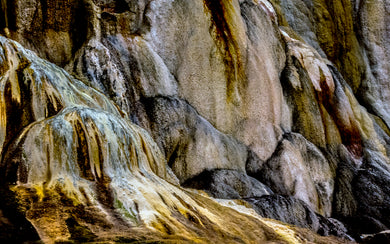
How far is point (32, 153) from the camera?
5.83 m

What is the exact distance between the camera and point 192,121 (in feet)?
36.1

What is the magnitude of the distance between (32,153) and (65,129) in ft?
1.74

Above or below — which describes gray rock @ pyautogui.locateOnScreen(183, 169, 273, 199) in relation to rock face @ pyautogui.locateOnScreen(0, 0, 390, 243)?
below

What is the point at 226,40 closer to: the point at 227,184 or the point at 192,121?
the point at 192,121

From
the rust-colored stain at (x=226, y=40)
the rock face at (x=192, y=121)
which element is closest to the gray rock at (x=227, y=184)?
the rock face at (x=192, y=121)

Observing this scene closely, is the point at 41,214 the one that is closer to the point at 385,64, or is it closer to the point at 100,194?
the point at 100,194

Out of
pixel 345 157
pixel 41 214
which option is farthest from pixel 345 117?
pixel 41 214

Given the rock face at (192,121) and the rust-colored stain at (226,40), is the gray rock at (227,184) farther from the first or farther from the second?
the rust-colored stain at (226,40)

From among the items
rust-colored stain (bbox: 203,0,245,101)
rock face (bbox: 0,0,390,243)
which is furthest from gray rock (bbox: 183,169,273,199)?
rust-colored stain (bbox: 203,0,245,101)

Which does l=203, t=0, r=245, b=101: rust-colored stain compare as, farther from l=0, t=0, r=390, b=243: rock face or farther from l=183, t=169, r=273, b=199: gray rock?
l=183, t=169, r=273, b=199: gray rock

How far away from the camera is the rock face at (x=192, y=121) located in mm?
5633

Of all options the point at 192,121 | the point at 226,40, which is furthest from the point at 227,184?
the point at 226,40

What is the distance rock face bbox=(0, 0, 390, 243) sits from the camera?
222 inches

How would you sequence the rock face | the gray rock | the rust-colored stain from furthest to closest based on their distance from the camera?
the rust-colored stain < the gray rock < the rock face
